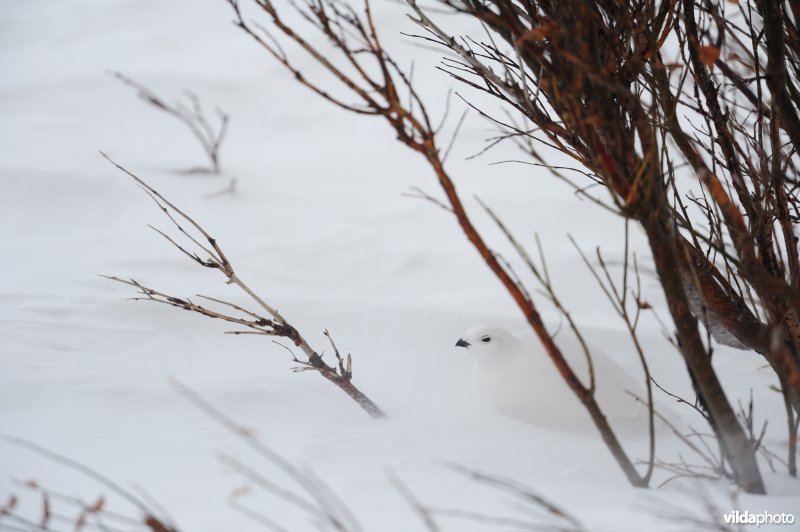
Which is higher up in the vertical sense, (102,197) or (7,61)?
(7,61)

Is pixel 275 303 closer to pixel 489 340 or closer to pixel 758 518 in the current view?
pixel 489 340

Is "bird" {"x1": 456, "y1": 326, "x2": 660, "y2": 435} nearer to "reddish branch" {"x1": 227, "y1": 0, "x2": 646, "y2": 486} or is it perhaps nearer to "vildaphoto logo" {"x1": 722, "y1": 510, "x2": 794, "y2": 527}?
"reddish branch" {"x1": 227, "y1": 0, "x2": 646, "y2": 486}

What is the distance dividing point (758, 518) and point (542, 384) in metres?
0.84

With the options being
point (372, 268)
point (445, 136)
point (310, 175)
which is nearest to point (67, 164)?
point (310, 175)

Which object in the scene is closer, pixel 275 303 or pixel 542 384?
pixel 542 384

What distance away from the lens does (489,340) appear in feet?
7.49

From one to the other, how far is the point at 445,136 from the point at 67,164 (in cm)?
262

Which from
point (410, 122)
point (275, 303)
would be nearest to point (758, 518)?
point (410, 122)

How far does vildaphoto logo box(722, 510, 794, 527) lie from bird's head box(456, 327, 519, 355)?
3.28 feet

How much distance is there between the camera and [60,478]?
61.6 inches

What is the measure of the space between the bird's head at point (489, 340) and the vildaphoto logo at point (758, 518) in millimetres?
1001

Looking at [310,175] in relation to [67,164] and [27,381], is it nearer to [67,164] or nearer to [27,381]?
[67,164]

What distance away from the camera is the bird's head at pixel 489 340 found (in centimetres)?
227

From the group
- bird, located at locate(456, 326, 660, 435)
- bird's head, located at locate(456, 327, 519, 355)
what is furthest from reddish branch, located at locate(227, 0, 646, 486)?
bird's head, located at locate(456, 327, 519, 355)
